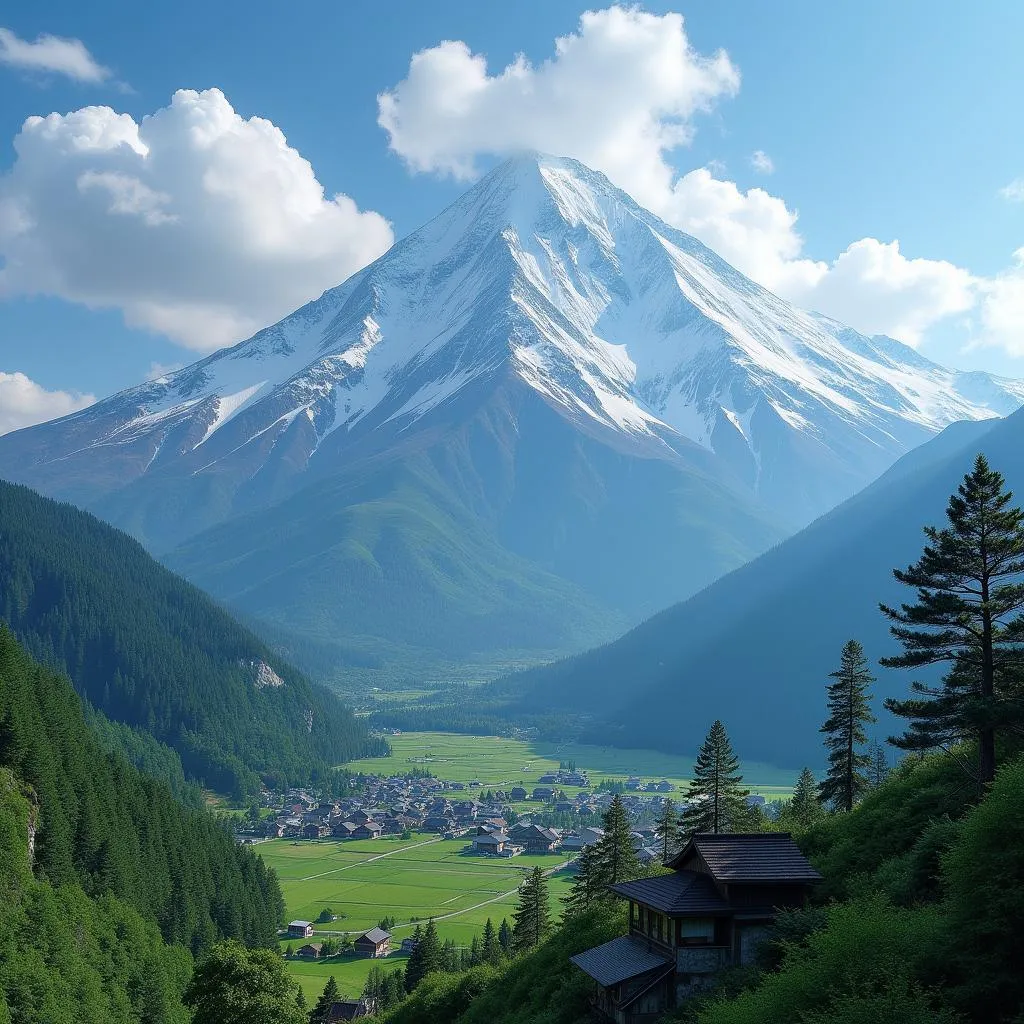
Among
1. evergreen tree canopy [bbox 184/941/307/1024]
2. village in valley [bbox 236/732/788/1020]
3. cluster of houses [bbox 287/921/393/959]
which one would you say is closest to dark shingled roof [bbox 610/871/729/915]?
evergreen tree canopy [bbox 184/941/307/1024]

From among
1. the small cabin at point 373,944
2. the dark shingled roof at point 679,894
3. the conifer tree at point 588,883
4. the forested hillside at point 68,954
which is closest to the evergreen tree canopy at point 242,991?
the forested hillside at point 68,954

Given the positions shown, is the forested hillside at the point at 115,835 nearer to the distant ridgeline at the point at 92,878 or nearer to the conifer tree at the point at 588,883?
the distant ridgeline at the point at 92,878

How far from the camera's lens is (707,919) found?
124ft

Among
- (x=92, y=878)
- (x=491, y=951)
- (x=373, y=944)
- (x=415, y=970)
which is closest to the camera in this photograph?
(x=491, y=951)

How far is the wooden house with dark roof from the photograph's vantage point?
37.6m

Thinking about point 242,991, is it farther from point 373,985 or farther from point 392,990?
point 373,985

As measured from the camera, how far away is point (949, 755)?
43125 mm

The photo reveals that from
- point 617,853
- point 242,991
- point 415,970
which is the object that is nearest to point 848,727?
point 617,853

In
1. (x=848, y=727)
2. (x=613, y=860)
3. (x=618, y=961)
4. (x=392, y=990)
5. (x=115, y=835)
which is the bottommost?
(x=392, y=990)

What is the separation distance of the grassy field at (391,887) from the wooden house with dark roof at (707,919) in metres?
57.7

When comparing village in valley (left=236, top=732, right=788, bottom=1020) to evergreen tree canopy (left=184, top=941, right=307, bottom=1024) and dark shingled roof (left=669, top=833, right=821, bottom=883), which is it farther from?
dark shingled roof (left=669, top=833, right=821, bottom=883)

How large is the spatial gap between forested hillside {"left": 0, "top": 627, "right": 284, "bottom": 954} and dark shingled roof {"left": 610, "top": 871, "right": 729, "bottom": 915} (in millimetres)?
48976

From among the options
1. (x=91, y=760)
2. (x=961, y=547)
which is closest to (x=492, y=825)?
(x=91, y=760)

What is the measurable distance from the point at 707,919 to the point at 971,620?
52.2 feet
